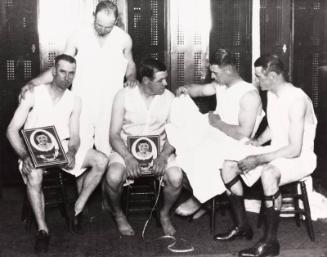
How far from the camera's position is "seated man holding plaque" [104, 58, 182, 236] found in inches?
164

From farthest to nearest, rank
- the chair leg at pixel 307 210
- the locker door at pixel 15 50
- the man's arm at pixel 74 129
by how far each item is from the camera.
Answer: the locker door at pixel 15 50 → the man's arm at pixel 74 129 → the chair leg at pixel 307 210

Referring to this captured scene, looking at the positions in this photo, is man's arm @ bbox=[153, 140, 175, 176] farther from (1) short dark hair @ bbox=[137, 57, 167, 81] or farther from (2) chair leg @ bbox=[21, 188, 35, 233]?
(2) chair leg @ bbox=[21, 188, 35, 233]

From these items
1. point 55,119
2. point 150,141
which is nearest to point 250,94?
point 150,141

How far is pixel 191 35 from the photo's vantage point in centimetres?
558

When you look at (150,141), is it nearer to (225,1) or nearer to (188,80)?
(188,80)

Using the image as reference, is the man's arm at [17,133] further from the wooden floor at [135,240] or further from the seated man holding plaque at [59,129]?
the wooden floor at [135,240]

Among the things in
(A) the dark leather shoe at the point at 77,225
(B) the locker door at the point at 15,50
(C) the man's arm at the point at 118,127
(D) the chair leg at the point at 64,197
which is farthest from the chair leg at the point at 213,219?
(B) the locker door at the point at 15,50

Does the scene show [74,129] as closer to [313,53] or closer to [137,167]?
[137,167]

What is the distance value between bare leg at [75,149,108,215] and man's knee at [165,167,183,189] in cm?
49

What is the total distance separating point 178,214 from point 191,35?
1.90 m

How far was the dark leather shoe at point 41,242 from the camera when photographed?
3.83 meters

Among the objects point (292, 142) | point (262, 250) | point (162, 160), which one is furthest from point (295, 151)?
point (162, 160)

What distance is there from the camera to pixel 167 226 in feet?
13.8

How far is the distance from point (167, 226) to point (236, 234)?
52cm
